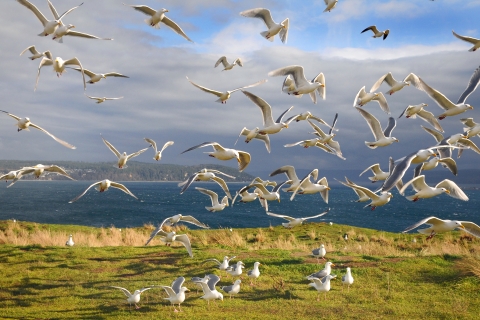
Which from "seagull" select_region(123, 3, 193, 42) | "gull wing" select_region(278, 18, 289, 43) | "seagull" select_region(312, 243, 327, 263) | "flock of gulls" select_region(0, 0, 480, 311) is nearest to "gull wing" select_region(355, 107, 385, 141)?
"flock of gulls" select_region(0, 0, 480, 311)

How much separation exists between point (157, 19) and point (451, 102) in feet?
26.4

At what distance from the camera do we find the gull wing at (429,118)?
13.4 metres

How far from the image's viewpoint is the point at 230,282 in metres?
13.5

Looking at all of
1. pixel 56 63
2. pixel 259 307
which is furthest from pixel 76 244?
pixel 259 307

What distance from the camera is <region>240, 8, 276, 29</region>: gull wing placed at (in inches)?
494

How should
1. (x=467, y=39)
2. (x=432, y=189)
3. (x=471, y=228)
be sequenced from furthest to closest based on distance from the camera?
(x=467, y=39) → (x=432, y=189) → (x=471, y=228)

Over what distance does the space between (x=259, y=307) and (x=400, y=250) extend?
Result: 11138mm

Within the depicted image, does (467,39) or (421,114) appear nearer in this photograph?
(467,39)

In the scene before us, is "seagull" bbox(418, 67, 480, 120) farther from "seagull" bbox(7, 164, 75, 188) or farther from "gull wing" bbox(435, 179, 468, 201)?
"seagull" bbox(7, 164, 75, 188)

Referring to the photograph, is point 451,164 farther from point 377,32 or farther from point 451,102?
point 377,32

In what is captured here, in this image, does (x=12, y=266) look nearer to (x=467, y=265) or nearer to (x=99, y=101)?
(x=99, y=101)

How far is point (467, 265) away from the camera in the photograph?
13.9 m

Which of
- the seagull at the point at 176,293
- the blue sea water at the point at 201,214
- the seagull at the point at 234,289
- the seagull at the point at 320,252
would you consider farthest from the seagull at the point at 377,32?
the blue sea water at the point at 201,214

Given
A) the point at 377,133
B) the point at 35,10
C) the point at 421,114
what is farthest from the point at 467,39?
the point at 35,10
